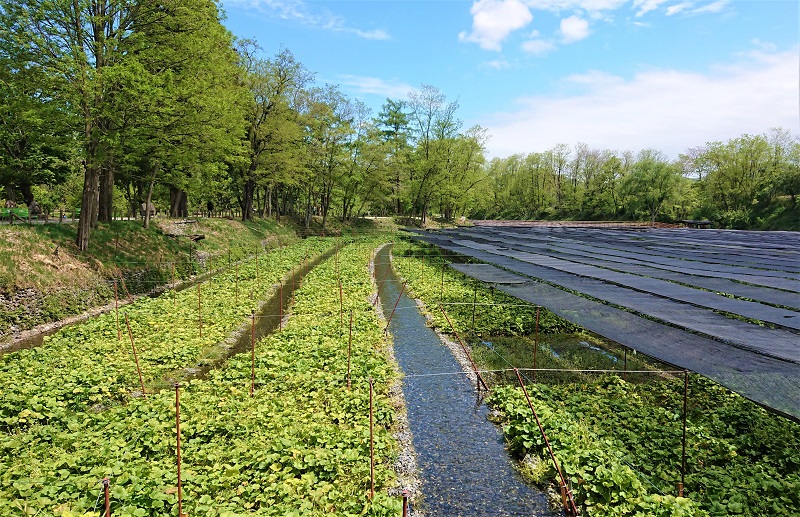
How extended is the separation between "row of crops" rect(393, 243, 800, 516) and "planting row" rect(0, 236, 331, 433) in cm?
920

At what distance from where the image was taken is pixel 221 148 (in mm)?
25641

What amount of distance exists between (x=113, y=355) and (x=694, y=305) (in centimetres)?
1685

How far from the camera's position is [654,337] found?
982cm

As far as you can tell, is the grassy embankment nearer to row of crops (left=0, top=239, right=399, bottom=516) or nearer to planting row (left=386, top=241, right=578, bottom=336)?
row of crops (left=0, top=239, right=399, bottom=516)

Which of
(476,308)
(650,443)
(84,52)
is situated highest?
(84,52)

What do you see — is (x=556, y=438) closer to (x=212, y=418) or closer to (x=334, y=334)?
(x=212, y=418)

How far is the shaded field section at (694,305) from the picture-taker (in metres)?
7.74

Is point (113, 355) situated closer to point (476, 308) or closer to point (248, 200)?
point (476, 308)

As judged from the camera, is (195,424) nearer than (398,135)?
Yes

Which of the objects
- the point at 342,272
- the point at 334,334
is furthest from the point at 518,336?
the point at 342,272

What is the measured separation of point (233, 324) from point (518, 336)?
10.8 m

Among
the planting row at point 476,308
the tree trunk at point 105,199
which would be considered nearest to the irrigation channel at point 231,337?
the tree trunk at point 105,199

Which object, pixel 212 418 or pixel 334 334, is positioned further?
pixel 334 334

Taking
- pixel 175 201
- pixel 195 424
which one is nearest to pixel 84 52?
pixel 195 424
